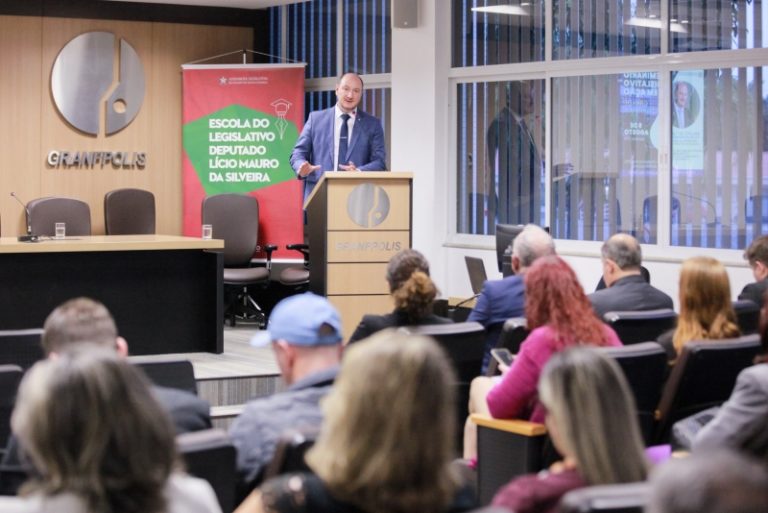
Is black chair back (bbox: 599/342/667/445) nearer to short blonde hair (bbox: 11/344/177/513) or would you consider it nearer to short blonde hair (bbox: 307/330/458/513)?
short blonde hair (bbox: 307/330/458/513)

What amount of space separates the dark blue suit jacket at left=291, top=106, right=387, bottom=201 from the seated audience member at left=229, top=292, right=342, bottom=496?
17.0 ft

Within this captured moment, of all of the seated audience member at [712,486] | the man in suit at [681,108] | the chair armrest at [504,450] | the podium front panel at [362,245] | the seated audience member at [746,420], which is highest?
the man in suit at [681,108]

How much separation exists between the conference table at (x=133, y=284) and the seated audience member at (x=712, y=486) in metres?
6.10

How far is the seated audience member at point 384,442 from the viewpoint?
6.91 feet

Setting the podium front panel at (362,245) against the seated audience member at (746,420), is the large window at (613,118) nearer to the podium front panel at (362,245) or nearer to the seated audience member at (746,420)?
the podium front panel at (362,245)

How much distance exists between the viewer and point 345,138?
8.41 m

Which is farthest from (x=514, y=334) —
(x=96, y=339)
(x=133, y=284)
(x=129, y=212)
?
(x=129, y=212)

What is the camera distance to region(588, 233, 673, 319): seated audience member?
5.46 metres

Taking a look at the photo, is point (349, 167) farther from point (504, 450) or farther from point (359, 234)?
point (504, 450)

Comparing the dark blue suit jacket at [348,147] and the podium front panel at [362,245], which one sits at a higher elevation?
the dark blue suit jacket at [348,147]

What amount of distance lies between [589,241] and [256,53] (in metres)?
4.18

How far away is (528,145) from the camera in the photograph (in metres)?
10.2

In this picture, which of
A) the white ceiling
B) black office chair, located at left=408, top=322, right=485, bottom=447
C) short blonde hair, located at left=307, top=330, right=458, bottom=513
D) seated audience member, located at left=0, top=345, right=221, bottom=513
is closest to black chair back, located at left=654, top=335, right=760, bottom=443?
black office chair, located at left=408, top=322, right=485, bottom=447

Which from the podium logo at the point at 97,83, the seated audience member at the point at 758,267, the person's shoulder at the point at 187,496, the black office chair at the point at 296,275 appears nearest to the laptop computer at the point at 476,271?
the black office chair at the point at 296,275
